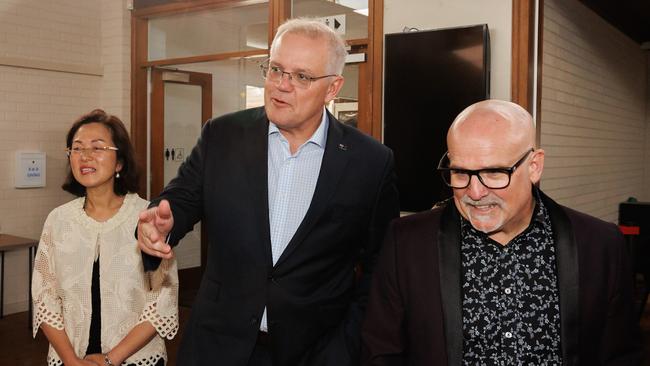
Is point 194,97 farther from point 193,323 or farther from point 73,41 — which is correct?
point 193,323

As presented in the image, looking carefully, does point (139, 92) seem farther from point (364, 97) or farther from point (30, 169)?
point (364, 97)

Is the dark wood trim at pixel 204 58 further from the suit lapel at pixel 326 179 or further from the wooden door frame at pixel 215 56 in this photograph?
the suit lapel at pixel 326 179

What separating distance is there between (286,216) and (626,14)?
7586mm

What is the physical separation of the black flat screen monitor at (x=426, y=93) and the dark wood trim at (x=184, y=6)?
1907 mm

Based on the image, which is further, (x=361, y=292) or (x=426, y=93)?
(x=426, y=93)

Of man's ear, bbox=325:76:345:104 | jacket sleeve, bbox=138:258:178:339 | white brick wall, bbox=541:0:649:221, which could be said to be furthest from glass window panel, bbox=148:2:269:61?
man's ear, bbox=325:76:345:104

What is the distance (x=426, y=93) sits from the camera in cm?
508

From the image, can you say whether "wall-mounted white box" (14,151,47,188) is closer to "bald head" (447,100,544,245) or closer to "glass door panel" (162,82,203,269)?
"glass door panel" (162,82,203,269)

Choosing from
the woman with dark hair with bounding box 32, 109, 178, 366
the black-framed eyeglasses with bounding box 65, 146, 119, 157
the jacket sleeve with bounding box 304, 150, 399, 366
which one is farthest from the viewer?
the black-framed eyeglasses with bounding box 65, 146, 119, 157

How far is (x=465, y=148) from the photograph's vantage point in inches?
67.6

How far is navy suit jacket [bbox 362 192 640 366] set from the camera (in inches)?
68.7

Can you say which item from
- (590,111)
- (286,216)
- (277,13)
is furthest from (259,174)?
(590,111)

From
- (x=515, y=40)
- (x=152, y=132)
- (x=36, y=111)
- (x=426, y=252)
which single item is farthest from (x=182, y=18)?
(x=426, y=252)

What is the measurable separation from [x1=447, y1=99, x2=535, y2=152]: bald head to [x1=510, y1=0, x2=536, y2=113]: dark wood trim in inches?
122
